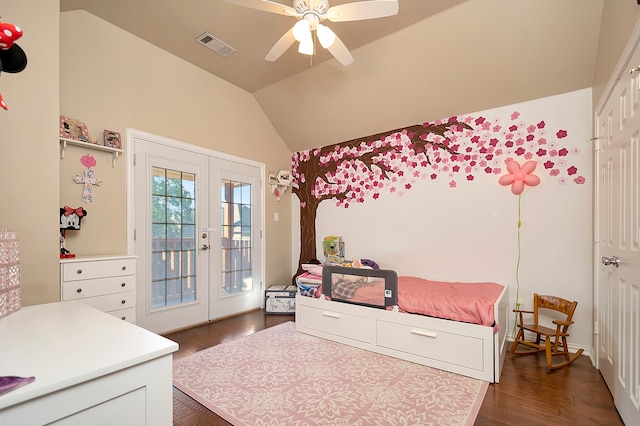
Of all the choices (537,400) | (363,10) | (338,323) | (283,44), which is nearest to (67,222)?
(283,44)

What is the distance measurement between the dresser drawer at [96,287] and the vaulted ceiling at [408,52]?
2.21 m

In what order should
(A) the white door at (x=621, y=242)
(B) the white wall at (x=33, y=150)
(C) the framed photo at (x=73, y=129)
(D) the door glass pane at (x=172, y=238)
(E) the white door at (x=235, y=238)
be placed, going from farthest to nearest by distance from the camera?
(E) the white door at (x=235, y=238) → (D) the door glass pane at (x=172, y=238) → (C) the framed photo at (x=73, y=129) → (B) the white wall at (x=33, y=150) → (A) the white door at (x=621, y=242)

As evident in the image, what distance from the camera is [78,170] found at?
261cm

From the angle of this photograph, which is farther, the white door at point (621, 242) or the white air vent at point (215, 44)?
the white air vent at point (215, 44)

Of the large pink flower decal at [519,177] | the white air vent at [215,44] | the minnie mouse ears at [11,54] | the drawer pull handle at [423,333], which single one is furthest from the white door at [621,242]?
the white air vent at [215,44]

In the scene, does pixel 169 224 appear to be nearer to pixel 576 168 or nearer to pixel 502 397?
pixel 502 397

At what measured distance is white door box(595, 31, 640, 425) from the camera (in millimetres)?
1570

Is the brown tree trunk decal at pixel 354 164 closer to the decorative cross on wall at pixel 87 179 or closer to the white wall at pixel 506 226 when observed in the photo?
the white wall at pixel 506 226

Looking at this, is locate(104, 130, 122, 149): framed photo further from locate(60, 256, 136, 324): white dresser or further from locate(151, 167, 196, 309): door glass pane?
locate(60, 256, 136, 324): white dresser

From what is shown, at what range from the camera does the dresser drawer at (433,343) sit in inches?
88.7

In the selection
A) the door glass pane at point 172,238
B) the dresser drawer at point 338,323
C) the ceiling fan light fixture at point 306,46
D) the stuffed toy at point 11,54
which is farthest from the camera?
the door glass pane at point 172,238

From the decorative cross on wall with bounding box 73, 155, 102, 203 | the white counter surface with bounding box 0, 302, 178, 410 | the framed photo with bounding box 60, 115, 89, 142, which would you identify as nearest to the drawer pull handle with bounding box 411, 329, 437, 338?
the white counter surface with bounding box 0, 302, 178, 410

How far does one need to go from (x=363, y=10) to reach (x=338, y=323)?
8.17 ft

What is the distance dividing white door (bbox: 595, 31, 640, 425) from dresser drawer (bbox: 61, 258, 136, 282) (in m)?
3.30
